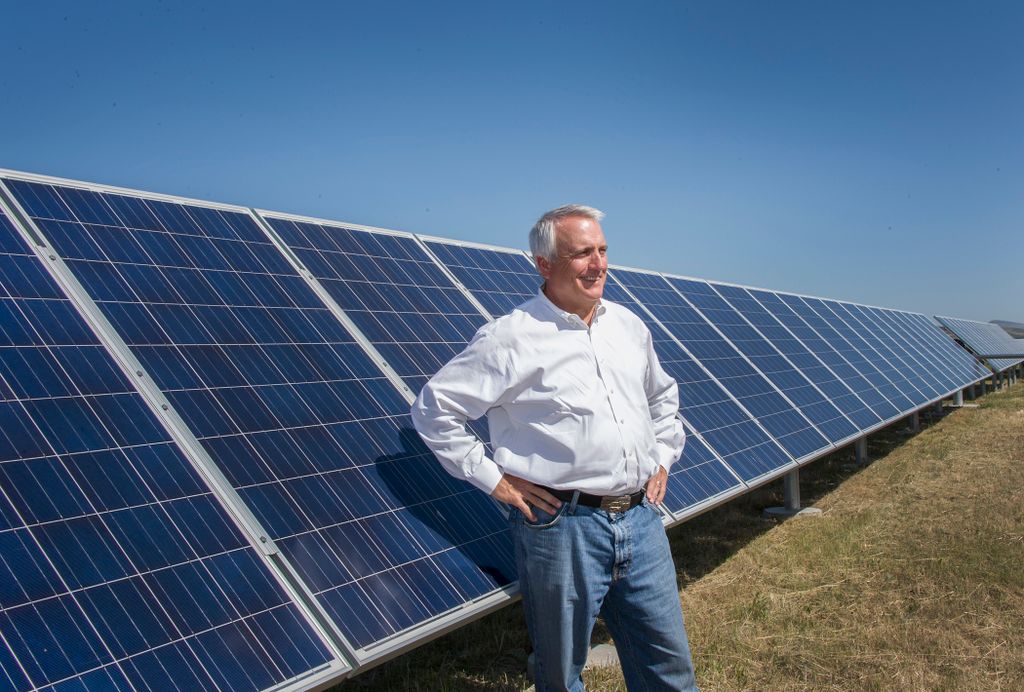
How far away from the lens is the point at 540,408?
166 inches

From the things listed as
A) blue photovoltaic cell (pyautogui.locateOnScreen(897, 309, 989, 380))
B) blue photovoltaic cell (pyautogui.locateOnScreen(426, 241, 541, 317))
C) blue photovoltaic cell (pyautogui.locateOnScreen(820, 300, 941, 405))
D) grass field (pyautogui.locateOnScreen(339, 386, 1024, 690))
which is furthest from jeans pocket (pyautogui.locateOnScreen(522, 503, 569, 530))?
blue photovoltaic cell (pyautogui.locateOnScreen(897, 309, 989, 380))

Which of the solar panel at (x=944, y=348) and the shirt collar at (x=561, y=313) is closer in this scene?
the shirt collar at (x=561, y=313)

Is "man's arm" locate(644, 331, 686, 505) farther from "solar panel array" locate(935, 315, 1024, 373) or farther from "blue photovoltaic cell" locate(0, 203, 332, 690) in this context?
"solar panel array" locate(935, 315, 1024, 373)

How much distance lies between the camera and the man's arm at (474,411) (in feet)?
13.7

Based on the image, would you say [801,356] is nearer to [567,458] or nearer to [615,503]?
[615,503]

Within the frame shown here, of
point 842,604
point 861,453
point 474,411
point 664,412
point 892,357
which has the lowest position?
point 861,453

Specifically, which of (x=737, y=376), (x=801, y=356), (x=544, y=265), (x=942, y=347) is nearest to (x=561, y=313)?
(x=544, y=265)

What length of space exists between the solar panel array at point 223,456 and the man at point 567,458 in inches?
25.8

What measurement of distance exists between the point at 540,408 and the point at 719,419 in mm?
5118

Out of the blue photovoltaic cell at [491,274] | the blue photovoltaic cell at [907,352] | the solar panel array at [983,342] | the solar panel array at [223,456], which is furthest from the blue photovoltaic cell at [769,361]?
→ the solar panel array at [983,342]

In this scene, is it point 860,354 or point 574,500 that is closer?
point 574,500

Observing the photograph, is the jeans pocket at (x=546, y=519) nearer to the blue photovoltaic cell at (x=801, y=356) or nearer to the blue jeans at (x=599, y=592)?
the blue jeans at (x=599, y=592)

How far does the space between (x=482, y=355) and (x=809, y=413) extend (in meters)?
8.33

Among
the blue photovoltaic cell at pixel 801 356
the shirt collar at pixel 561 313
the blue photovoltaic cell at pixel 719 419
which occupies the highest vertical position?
the shirt collar at pixel 561 313
